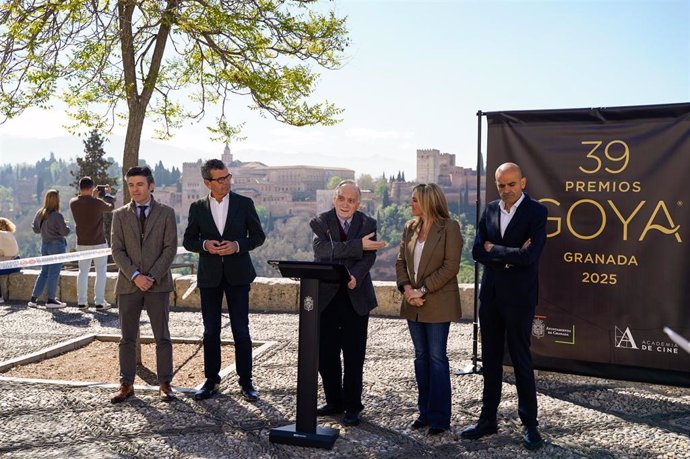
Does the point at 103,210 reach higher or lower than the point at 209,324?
higher

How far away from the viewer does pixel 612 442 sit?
14.0 ft

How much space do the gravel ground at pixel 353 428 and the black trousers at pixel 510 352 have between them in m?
0.21

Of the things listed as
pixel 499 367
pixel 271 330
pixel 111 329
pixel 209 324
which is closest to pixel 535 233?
pixel 499 367

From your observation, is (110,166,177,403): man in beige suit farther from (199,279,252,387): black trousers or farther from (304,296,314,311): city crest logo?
(304,296,314,311): city crest logo

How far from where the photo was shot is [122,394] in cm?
504

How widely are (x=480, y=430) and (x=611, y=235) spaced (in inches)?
81.6

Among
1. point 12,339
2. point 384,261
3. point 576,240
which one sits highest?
point 576,240

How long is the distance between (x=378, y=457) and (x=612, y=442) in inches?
59.6

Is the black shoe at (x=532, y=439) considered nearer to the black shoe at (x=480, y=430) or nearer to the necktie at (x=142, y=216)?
the black shoe at (x=480, y=430)

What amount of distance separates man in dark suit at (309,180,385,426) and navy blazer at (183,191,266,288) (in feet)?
2.56

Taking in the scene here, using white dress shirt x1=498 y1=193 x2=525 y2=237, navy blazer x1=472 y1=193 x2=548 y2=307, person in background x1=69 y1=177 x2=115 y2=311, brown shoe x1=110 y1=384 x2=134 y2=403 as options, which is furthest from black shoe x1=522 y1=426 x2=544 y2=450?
person in background x1=69 y1=177 x2=115 y2=311

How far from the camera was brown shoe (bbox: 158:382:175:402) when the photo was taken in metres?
5.05

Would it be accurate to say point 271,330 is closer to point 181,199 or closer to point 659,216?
point 659,216

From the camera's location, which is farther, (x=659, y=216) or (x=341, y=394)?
(x=659, y=216)
